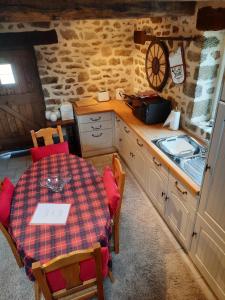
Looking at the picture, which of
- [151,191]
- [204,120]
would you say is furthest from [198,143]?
[151,191]

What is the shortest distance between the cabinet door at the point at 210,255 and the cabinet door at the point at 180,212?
10cm

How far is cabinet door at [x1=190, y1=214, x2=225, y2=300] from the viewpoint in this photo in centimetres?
165

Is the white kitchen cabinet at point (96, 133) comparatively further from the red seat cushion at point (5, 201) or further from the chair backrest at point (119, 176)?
the red seat cushion at point (5, 201)

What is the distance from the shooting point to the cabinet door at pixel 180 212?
1.98m

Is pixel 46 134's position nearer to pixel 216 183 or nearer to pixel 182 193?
pixel 182 193

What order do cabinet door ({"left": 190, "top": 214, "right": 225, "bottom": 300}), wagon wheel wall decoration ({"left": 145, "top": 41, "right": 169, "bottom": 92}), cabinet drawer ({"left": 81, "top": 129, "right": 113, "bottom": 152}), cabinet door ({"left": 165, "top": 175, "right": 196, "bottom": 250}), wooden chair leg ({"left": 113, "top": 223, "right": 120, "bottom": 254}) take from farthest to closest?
cabinet drawer ({"left": 81, "top": 129, "right": 113, "bottom": 152})
wagon wheel wall decoration ({"left": 145, "top": 41, "right": 169, "bottom": 92})
wooden chair leg ({"left": 113, "top": 223, "right": 120, "bottom": 254})
cabinet door ({"left": 165, "top": 175, "right": 196, "bottom": 250})
cabinet door ({"left": 190, "top": 214, "right": 225, "bottom": 300})

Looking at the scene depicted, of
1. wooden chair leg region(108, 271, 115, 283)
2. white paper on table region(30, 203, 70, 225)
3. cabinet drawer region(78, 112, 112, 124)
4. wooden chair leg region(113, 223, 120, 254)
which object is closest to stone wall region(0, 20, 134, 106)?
cabinet drawer region(78, 112, 112, 124)

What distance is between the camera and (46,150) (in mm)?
2596

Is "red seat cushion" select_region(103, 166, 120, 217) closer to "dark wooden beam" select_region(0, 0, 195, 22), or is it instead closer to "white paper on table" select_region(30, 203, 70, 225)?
"white paper on table" select_region(30, 203, 70, 225)

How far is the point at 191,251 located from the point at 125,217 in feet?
2.72

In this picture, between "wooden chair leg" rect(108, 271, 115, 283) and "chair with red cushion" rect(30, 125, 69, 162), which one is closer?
"wooden chair leg" rect(108, 271, 115, 283)

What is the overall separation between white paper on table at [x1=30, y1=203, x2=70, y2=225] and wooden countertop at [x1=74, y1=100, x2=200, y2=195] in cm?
103

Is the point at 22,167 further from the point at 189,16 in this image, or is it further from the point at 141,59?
the point at 189,16

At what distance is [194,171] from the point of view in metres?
2.00
